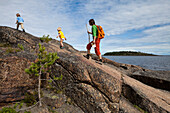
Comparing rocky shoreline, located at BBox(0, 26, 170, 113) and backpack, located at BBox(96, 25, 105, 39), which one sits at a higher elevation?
backpack, located at BBox(96, 25, 105, 39)

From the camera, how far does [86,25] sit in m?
8.41

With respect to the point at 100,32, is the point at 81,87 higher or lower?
lower

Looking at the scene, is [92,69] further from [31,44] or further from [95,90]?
[31,44]

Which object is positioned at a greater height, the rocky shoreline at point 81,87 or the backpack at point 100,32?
the backpack at point 100,32

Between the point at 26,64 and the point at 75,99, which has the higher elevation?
the point at 26,64

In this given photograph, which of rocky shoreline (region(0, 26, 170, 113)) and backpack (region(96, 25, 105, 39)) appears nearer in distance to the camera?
rocky shoreline (region(0, 26, 170, 113))

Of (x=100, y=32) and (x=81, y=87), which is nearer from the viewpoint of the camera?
(x=81, y=87)

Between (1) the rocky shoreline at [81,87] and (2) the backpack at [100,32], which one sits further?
(2) the backpack at [100,32]

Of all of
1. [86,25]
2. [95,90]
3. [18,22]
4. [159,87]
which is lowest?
[159,87]

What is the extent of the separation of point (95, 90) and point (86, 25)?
17.8ft

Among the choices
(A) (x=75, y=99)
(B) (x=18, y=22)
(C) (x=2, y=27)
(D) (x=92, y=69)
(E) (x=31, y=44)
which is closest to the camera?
(A) (x=75, y=99)

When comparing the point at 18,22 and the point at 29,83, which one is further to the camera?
the point at 18,22

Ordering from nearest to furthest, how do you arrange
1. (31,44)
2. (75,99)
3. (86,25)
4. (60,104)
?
(60,104)
(75,99)
(86,25)
(31,44)

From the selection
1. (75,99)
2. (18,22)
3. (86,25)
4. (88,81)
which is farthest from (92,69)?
(18,22)
